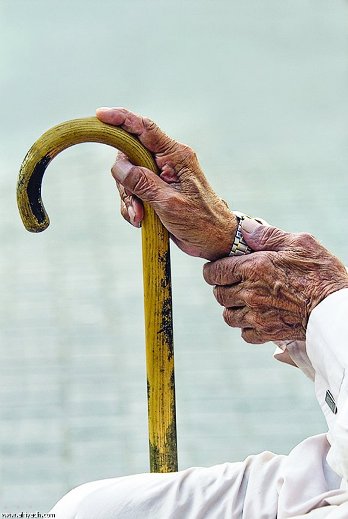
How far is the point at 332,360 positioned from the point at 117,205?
2.60 metres

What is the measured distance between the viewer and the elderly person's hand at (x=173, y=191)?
109cm

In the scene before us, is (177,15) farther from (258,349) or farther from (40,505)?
(40,505)

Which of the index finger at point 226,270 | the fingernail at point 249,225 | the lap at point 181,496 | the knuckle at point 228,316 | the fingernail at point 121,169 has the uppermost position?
the fingernail at point 121,169

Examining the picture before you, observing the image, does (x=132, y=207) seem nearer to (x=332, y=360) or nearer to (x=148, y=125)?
(x=148, y=125)

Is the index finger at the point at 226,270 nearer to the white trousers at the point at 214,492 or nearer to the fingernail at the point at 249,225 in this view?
the fingernail at the point at 249,225

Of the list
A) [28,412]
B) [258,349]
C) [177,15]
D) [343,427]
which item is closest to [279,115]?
[177,15]

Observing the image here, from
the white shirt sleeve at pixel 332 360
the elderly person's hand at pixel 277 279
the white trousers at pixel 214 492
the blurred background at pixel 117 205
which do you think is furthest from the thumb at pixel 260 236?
the blurred background at pixel 117 205

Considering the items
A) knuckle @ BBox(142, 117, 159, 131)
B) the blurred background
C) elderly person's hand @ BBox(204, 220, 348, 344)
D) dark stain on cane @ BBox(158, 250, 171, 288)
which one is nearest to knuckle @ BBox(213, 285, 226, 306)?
elderly person's hand @ BBox(204, 220, 348, 344)

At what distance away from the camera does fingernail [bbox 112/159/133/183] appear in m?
1.09

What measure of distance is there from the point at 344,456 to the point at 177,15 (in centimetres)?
309

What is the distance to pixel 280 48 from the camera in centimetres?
372

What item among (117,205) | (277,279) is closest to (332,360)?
(277,279)

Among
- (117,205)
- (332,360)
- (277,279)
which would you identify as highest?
(117,205)

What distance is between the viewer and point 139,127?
1087mm
